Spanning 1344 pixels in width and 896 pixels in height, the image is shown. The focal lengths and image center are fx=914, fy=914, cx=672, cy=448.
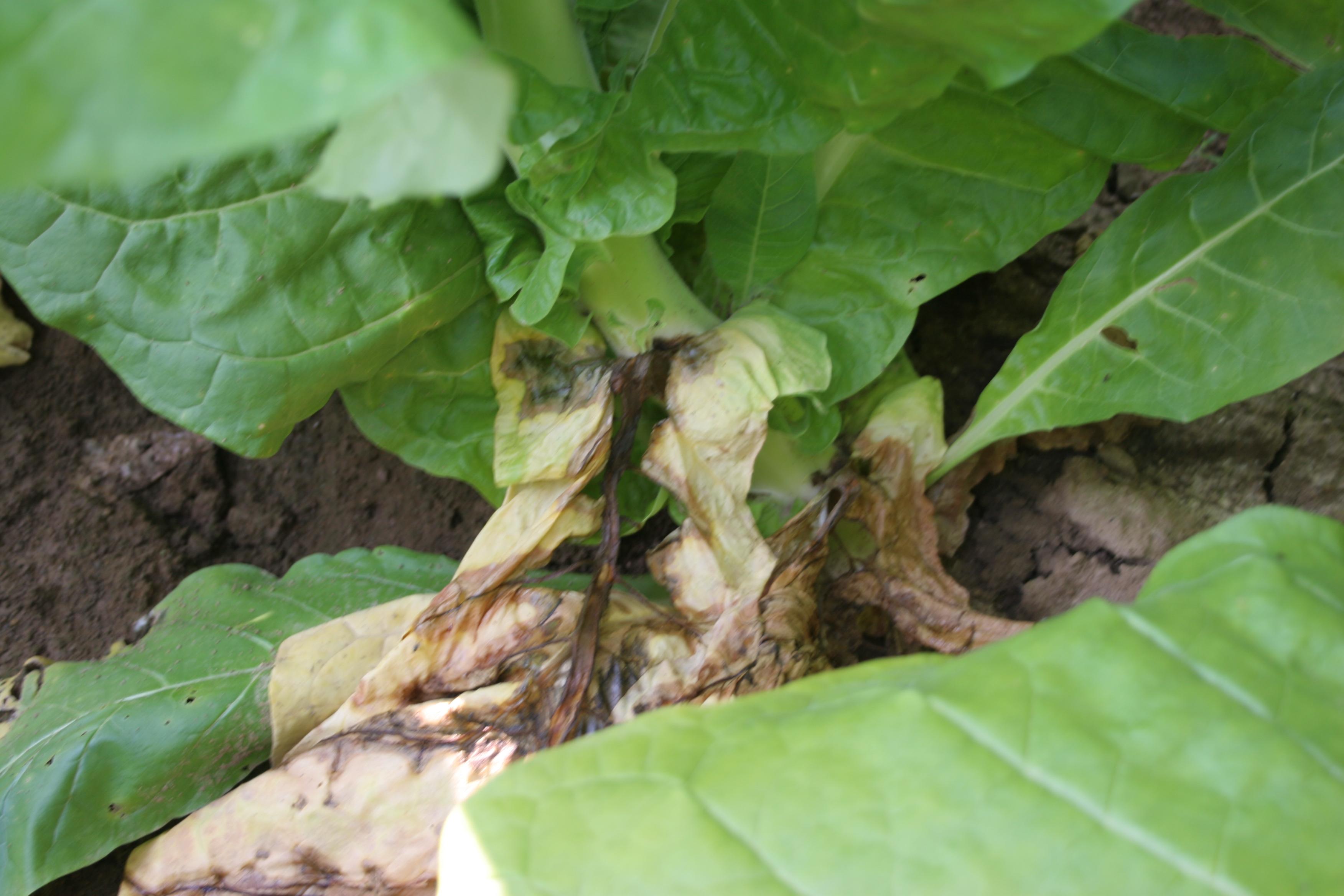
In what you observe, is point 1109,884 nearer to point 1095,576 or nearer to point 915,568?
point 915,568

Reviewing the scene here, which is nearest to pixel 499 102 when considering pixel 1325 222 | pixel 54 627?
pixel 1325 222

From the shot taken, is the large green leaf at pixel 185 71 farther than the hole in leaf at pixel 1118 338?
No

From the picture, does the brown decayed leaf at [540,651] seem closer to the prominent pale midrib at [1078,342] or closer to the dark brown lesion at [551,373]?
the dark brown lesion at [551,373]

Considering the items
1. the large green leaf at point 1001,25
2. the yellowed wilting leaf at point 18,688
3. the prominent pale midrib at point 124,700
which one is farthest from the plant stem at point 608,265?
the yellowed wilting leaf at point 18,688

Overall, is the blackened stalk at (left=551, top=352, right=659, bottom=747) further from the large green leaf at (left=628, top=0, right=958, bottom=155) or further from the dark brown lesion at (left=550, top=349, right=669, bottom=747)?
the large green leaf at (left=628, top=0, right=958, bottom=155)

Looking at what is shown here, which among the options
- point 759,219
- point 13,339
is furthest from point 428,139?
point 13,339

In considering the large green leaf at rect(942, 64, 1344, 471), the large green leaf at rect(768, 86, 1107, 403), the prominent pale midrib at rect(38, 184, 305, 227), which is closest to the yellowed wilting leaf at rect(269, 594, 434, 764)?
the prominent pale midrib at rect(38, 184, 305, 227)
